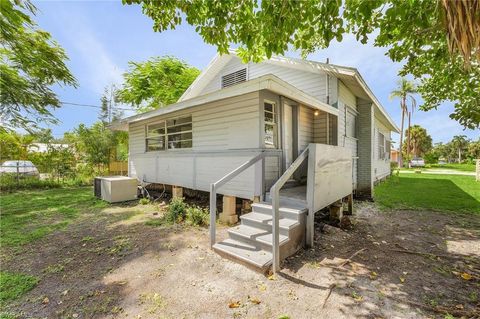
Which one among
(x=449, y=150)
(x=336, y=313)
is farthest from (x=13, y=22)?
(x=449, y=150)

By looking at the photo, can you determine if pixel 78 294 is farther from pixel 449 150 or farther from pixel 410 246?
pixel 449 150

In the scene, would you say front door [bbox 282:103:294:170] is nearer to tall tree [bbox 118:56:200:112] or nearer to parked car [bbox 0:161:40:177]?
tall tree [bbox 118:56:200:112]

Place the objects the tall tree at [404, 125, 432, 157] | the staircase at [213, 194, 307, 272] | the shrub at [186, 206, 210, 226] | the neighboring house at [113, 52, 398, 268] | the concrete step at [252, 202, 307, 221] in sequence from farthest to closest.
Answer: the tall tree at [404, 125, 432, 157] < the shrub at [186, 206, 210, 226] < the neighboring house at [113, 52, 398, 268] < the concrete step at [252, 202, 307, 221] < the staircase at [213, 194, 307, 272]

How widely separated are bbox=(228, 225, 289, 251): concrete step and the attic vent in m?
6.74

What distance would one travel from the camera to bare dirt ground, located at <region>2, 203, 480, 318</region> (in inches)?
103

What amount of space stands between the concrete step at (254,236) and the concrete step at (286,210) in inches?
18.8

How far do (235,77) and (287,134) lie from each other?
453cm

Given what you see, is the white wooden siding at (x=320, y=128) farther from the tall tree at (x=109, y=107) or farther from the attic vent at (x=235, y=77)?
the tall tree at (x=109, y=107)

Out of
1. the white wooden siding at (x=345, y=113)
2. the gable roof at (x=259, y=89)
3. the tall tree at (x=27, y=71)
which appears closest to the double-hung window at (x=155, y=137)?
the gable roof at (x=259, y=89)

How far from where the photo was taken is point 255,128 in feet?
17.8

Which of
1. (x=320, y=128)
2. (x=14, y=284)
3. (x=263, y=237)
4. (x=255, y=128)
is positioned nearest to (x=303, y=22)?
(x=255, y=128)

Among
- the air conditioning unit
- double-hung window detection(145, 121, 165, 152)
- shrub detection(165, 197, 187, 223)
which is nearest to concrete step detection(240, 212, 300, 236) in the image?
shrub detection(165, 197, 187, 223)

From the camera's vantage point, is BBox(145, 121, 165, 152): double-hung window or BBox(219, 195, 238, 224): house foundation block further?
BBox(145, 121, 165, 152): double-hung window

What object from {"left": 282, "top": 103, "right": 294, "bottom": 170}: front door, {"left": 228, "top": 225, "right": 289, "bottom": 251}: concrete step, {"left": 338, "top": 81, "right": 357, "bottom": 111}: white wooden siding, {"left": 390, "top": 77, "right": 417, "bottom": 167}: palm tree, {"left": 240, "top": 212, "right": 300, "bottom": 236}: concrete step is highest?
{"left": 390, "top": 77, "right": 417, "bottom": 167}: palm tree
